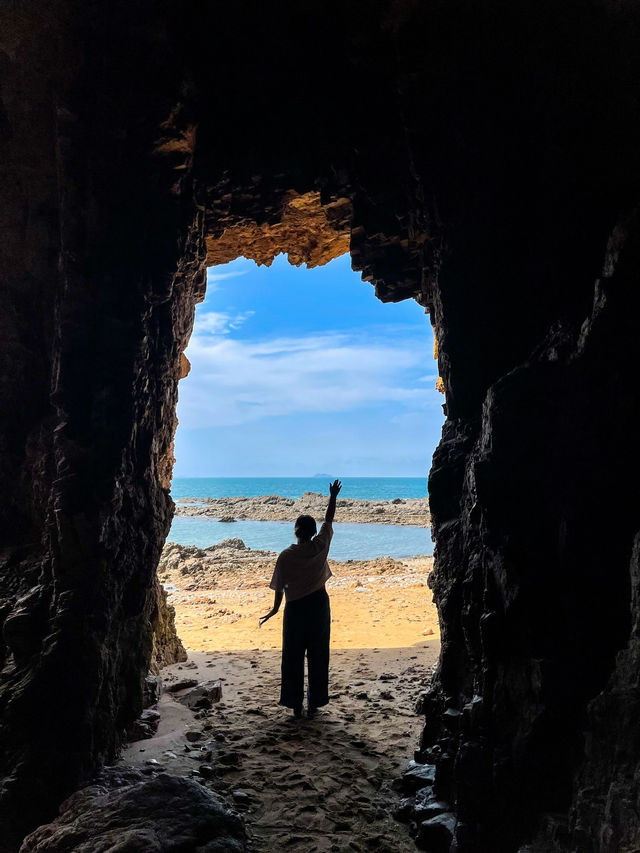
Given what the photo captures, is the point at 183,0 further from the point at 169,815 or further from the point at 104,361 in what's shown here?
the point at 169,815

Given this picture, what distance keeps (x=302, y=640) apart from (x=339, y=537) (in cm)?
3113

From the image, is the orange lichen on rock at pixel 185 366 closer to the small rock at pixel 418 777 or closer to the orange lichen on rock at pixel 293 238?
the orange lichen on rock at pixel 293 238

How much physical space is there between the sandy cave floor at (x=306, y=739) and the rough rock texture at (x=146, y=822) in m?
0.42

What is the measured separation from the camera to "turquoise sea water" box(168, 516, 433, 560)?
1178 inches

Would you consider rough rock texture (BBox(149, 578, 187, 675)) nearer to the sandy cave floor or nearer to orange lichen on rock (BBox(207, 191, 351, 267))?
the sandy cave floor

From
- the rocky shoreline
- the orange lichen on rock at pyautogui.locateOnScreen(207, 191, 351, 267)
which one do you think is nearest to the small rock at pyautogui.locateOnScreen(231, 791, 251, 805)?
the orange lichen on rock at pyautogui.locateOnScreen(207, 191, 351, 267)

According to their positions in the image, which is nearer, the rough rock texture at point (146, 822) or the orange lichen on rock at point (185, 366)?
the rough rock texture at point (146, 822)

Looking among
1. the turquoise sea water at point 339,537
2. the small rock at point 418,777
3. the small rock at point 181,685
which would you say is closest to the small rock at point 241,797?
the small rock at point 418,777

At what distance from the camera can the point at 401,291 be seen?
7.93 metres

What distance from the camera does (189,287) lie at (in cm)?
727

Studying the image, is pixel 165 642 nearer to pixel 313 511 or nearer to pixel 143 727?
pixel 143 727

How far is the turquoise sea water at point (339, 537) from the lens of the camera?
29925 mm

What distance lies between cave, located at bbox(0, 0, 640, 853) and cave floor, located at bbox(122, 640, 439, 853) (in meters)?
0.59

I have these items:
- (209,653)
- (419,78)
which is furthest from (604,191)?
(209,653)
